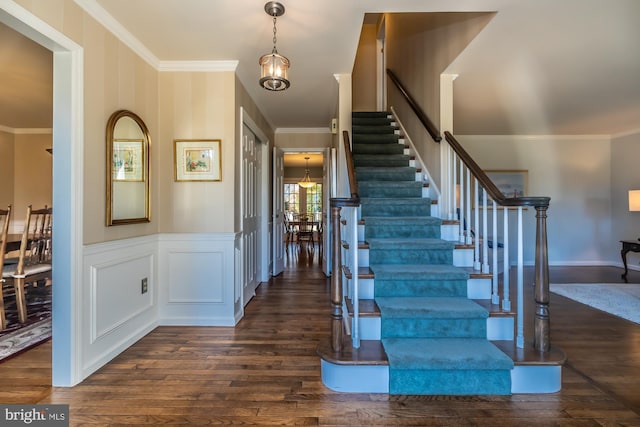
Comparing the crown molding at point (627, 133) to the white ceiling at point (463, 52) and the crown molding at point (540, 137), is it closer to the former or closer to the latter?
the crown molding at point (540, 137)

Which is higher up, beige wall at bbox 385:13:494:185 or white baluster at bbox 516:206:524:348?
beige wall at bbox 385:13:494:185

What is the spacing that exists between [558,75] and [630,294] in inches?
113

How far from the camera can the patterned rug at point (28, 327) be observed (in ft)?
7.97

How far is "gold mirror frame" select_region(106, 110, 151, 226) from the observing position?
2.30 m

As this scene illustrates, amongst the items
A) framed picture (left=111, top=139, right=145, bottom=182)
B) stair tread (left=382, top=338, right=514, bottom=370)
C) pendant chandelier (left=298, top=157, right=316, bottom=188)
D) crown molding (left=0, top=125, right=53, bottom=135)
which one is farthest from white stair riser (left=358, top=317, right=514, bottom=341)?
pendant chandelier (left=298, top=157, right=316, bottom=188)

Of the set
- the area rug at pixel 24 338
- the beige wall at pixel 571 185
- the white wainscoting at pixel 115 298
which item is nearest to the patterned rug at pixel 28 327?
the area rug at pixel 24 338

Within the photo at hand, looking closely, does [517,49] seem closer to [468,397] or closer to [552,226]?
[468,397]

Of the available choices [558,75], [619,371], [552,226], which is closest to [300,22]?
[558,75]

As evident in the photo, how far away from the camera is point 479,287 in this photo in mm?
2416

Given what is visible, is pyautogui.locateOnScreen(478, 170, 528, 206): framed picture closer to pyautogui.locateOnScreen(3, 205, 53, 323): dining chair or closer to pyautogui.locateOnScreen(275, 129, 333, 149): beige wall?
pyautogui.locateOnScreen(275, 129, 333, 149): beige wall

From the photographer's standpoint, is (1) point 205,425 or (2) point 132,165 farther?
(2) point 132,165

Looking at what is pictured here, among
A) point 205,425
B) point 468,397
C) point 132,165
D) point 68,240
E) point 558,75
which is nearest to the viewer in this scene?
point 205,425

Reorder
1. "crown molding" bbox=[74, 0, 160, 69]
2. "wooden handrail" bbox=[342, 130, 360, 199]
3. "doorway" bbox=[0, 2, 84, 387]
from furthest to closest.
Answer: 1. "wooden handrail" bbox=[342, 130, 360, 199]
2. "crown molding" bbox=[74, 0, 160, 69]
3. "doorway" bbox=[0, 2, 84, 387]

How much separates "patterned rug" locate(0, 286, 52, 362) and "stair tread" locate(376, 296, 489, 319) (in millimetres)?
2799
